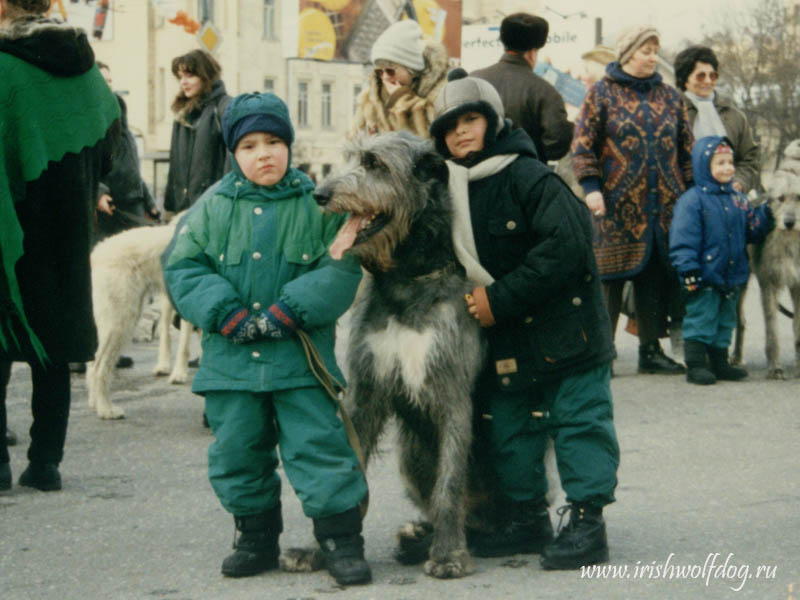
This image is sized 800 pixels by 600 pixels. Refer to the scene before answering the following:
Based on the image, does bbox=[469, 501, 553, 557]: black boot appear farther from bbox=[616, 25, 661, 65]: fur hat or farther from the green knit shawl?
bbox=[616, 25, 661, 65]: fur hat

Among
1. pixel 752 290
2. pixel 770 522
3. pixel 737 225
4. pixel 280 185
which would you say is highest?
pixel 280 185

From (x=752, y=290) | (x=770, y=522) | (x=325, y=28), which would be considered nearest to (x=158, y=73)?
(x=325, y=28)

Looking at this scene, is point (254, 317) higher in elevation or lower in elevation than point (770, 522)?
higher

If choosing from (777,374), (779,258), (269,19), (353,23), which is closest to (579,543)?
(777,374)

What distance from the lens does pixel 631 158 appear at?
364 inches

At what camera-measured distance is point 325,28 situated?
2934cm

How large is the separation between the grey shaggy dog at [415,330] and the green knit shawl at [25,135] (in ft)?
5.45

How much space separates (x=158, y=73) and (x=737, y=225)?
52.1 m

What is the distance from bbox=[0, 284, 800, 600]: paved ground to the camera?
453cm

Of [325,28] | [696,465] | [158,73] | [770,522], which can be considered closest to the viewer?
[770,522]

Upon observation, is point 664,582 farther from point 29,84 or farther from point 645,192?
point 645,192

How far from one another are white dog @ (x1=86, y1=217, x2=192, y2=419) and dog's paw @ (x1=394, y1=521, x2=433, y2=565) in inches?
150

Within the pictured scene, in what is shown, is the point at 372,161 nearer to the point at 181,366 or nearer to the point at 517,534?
the point at 517,534

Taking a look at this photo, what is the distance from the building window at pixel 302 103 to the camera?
61.6m
